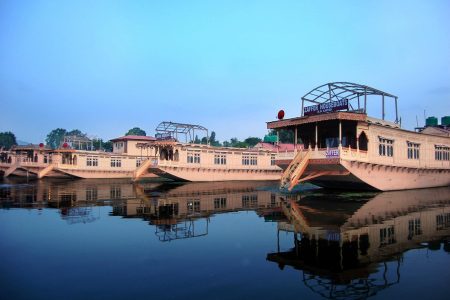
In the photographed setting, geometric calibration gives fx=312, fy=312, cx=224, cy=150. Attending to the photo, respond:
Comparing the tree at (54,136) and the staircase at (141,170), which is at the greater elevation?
the tree at (54,136)

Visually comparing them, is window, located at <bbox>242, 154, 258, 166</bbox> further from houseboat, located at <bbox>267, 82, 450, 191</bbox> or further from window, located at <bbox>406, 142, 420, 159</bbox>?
window, located at <bbox>406, 142, 420, 159</bbox>

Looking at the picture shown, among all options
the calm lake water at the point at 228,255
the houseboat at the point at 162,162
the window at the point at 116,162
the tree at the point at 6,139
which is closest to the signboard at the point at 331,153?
the calm lake water at the point at 228,255

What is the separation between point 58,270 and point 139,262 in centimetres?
185

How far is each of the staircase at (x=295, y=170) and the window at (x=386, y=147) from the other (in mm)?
6536

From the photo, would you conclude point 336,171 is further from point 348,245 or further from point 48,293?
point 48,293

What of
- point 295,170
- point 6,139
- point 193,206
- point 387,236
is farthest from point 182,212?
point 6,139

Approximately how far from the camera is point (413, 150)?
91.6 ft

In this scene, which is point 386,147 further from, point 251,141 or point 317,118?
point 251,141

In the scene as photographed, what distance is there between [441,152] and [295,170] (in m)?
18.9

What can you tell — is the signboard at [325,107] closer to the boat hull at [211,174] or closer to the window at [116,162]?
the boat hull at [211,174]

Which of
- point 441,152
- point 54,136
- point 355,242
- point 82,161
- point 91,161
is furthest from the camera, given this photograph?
point 54,136

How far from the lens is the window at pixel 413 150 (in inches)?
1089

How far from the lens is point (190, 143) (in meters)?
42.5

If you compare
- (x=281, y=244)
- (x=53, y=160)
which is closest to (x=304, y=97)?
(x=281, y=244)
